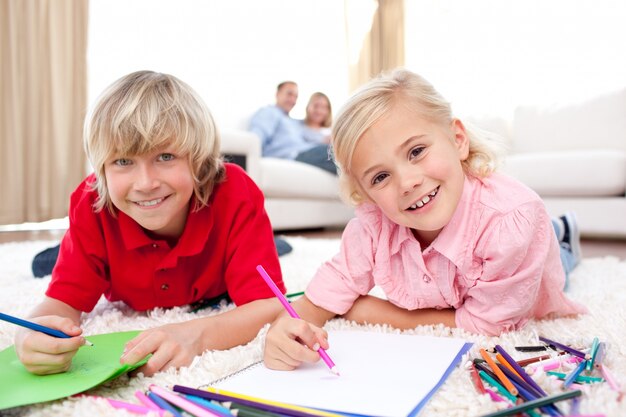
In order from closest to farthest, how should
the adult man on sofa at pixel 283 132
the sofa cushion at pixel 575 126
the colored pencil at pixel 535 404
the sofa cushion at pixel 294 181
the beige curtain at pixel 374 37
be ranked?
the colored pencil at pixel 535 404
the sofa cushion at pixel 294 181
the sofa cushion at pixel 575 126
the adult man on sofa at pixel 283 132
the beige curtain at pixel 374 37

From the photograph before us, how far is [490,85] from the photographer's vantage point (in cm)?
436

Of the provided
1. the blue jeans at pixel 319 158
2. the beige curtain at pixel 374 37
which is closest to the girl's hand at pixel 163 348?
the blue jeans at pixel 319 158

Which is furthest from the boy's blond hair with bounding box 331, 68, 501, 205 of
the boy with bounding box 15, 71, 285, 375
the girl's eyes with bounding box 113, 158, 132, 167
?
the girl's eyes with bounding box 113, 158, 132, 167

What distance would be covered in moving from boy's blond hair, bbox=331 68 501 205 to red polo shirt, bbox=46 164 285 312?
198 millimetres

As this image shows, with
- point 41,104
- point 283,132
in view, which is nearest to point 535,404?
point 283,132

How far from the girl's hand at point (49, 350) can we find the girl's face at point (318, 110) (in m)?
3.23

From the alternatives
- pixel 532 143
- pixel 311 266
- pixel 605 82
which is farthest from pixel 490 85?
pixel 311 266

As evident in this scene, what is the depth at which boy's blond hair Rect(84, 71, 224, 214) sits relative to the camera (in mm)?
853

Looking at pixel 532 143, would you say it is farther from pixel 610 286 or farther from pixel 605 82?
pixel 610 286

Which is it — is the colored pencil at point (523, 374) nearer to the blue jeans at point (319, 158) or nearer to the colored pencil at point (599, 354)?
the colored pencil at point (599, 354)

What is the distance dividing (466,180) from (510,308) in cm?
22

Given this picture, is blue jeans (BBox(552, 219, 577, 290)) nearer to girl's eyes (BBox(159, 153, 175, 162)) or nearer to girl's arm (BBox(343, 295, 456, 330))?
girl's arm (BBox(343, 295, 456, 330))

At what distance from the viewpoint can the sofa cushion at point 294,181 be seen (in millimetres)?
2666

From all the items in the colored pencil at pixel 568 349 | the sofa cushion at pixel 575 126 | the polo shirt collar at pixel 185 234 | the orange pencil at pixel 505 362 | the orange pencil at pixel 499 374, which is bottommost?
the colored pencil at pixel 568 349
